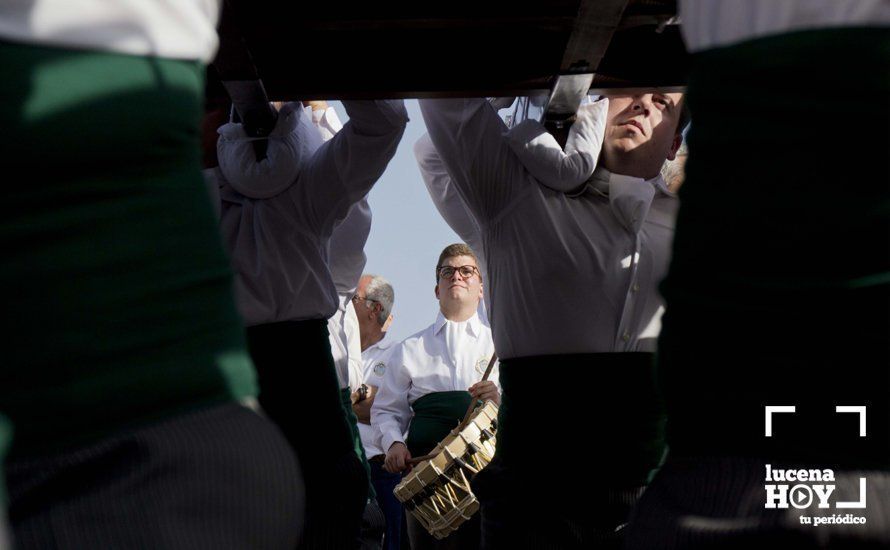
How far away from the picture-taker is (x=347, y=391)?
339 cm

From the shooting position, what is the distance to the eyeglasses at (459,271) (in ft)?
21.1

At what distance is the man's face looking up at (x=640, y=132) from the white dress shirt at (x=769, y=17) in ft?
6.23

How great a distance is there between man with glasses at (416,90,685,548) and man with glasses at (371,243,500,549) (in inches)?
103

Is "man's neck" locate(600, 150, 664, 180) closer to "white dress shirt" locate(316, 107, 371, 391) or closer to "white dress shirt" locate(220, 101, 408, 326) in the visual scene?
"white dress shirt" locate(220, 101, 408, 326)

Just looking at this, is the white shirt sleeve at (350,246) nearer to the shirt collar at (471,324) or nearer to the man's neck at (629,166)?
the man's neck at (629,166)

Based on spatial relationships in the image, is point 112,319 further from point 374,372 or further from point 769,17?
point 374,372

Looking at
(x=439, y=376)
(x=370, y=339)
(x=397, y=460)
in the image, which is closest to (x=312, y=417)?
(x=397, y=460)

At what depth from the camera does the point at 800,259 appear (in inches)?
34.8

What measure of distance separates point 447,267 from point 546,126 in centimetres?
382

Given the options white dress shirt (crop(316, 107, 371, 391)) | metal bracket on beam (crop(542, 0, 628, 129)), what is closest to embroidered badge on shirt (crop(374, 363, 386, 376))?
white dress shirt (crop(316, 107, 371, 391))

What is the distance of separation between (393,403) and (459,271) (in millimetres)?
979

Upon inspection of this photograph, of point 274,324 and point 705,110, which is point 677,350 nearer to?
point 705,110

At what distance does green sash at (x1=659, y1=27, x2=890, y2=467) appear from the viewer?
875 mm

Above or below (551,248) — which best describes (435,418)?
below
